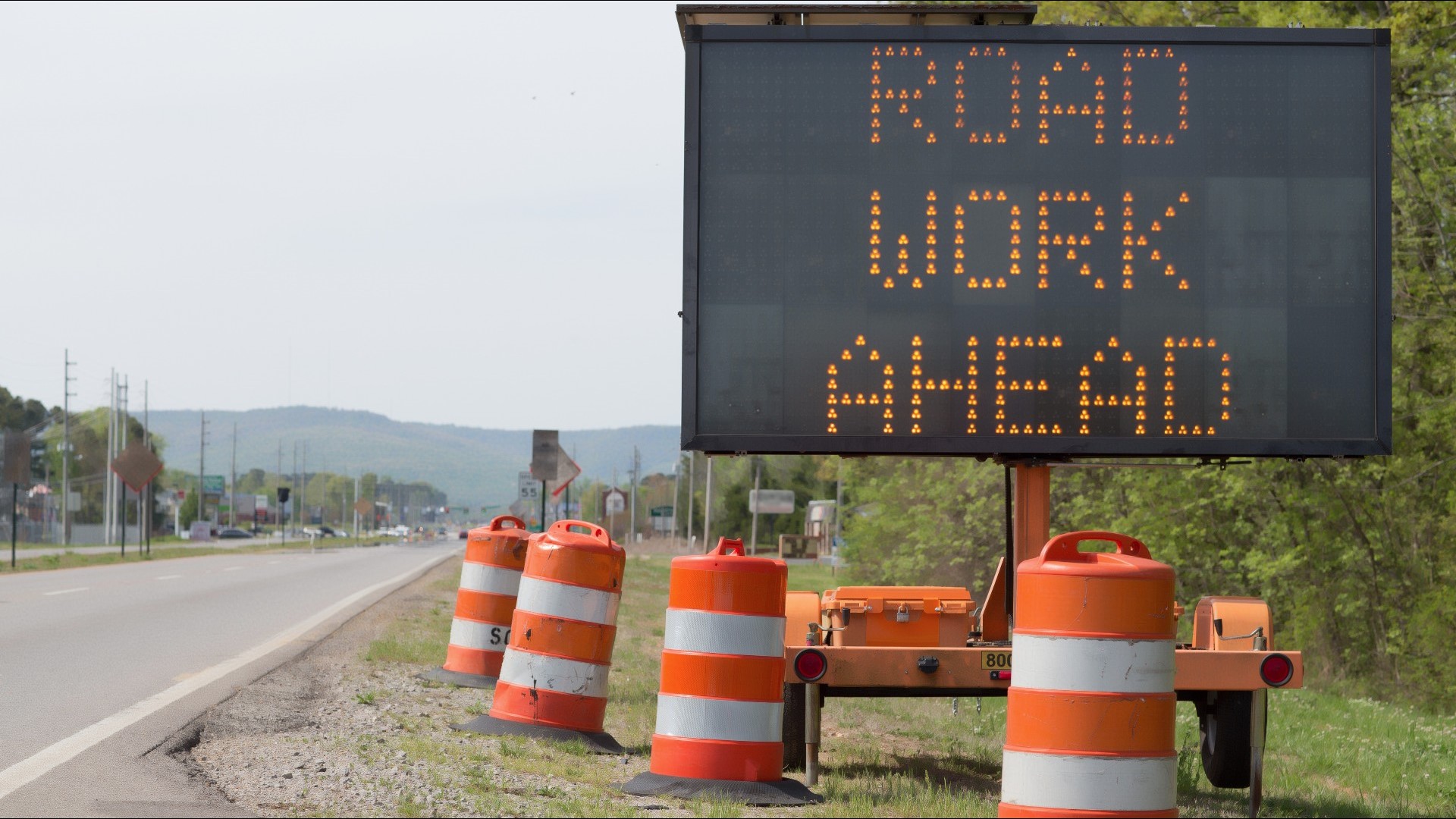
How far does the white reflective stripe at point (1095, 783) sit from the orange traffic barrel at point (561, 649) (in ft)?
11.9

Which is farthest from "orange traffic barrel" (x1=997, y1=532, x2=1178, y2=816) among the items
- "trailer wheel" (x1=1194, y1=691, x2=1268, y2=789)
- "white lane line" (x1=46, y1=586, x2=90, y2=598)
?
"white lane line" (x1=46, y1=586, x2=90, y2=598)

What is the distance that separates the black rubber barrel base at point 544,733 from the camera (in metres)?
9.26

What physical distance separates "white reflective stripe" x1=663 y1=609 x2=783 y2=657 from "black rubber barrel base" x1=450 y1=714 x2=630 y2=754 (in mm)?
1771

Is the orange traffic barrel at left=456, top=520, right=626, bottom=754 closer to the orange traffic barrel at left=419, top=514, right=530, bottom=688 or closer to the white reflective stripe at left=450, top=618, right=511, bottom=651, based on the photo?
the orange traffic barrel at left=419, top=514, right=530, bottom=688

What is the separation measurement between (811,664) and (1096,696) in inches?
83.9

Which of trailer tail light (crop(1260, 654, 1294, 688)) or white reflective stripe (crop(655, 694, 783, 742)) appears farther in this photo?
trailer tail light (crop(1260, 654, 1294, 688))

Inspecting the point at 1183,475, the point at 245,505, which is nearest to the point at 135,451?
the point at 1183,475

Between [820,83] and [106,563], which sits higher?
[820,83]

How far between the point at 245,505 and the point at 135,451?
157 metres

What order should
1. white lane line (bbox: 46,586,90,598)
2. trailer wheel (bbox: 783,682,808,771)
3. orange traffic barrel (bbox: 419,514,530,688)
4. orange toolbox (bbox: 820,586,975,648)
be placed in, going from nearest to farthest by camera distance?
orange toolbox (bbox: 820,586,975,648) → trailer wheel (bbox: 783,682,808,771) → orange traffic barrel (bbox: 419,514,530,688) → white lane line (bbox: 46,586,90,598)

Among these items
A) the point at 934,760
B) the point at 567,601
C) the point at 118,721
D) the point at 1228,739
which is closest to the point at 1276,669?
Answer: the point at 1228,739

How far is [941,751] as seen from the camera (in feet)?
35.2

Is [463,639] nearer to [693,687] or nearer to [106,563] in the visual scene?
[693,687]

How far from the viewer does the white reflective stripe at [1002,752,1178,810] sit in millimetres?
6195
